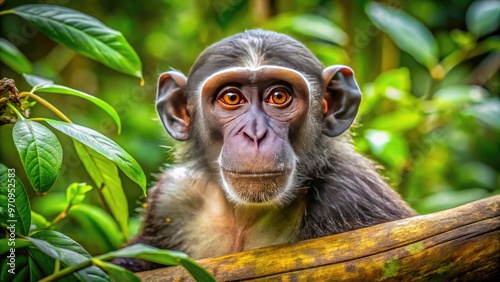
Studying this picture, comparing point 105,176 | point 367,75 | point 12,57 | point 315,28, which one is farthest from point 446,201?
point 12,57

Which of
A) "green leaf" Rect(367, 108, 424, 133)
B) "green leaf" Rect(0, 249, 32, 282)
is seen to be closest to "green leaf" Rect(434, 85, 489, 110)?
"green leaf" Rect(367, 108, 424, 133)

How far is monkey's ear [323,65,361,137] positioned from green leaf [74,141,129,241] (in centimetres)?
152

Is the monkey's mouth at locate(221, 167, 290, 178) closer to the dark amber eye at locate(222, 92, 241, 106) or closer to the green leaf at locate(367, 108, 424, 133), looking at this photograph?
the dark amber eye at locate(222, 92, 241, 106)

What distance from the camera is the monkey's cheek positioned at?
383cm

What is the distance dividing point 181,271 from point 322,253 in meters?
0.80

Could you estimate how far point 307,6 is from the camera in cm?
895

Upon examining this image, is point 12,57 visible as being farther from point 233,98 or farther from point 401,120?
point 401,120

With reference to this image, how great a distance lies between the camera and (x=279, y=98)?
4148 millimetres

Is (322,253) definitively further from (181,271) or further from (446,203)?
(446,203)

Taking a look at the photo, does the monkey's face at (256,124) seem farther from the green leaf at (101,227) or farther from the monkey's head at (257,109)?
the green leaf at (101,227)

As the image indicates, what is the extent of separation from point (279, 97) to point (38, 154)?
178cm

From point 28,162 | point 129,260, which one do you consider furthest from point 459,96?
point 28,162

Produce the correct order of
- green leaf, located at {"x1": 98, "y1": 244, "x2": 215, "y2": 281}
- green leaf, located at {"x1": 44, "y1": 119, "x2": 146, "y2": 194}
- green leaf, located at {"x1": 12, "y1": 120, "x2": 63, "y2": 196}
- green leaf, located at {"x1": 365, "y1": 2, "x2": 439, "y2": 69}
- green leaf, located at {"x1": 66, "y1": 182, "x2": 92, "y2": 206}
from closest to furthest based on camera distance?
green leaf, located at {"x1": 98, "y1": 244, "x2": 215, "y2": 281} → green leaf, located at {"x1": 12, "y1": 120, "x2": 63, "y2": 196} → green leaf, located at {"x1": 44, "y1": 119, "x2": 146, "y2": 194} → green leaf, located at {"x1": 66, "y1": 182, "x2": 92, "y2": 206} → green leaf, located at {"x1": 365, "y1": 2, "x2": 439, "y2": 69}

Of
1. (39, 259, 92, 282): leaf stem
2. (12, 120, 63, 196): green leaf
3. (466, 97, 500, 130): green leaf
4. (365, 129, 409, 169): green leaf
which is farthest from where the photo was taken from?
(466, 97, 500, 130): green leaf
